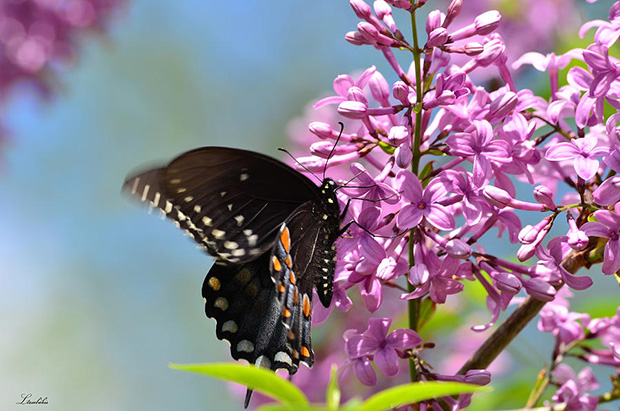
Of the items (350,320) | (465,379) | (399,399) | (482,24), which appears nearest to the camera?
(399,399)

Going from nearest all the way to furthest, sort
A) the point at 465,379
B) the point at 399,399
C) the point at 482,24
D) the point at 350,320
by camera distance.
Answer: the point at 399,399
the point at 465,379
the point at 482,24
the point at 350,320

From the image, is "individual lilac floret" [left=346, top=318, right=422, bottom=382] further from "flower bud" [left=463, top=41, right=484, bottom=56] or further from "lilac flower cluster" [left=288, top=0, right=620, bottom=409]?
"flower bud" [left=463, top=41, right=484, bottom=56]

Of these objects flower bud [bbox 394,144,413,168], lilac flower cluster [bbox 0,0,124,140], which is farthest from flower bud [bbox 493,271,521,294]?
lilac flower cluster [bbox 0,0,124,140]

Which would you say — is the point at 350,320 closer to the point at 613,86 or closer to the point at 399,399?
the point at 613,86

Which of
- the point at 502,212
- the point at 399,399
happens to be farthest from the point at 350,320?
the point at 399,399

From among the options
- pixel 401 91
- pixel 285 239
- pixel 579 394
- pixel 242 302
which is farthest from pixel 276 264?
pixel 579 394

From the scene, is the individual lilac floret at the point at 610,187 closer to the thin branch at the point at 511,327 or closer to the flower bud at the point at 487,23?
the thin branch at the point at 511,327
